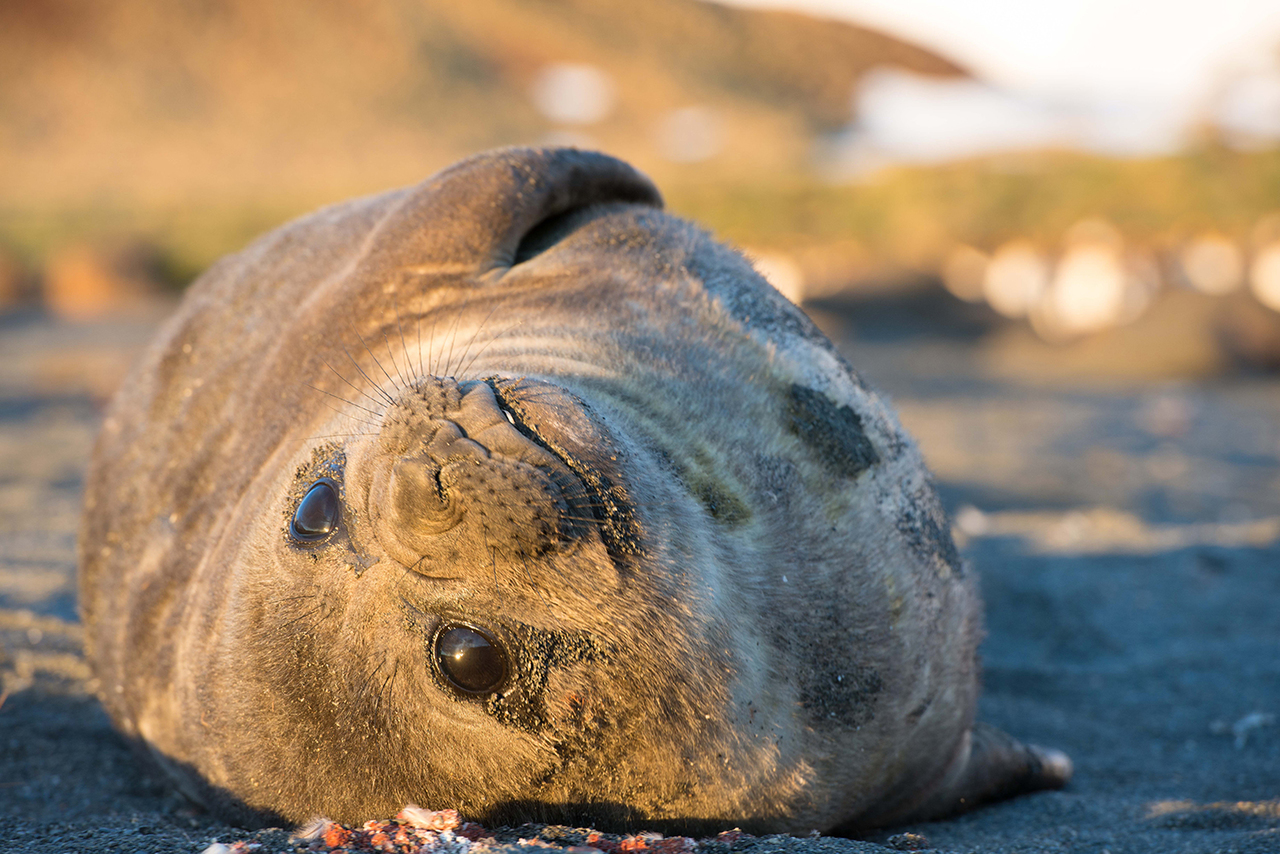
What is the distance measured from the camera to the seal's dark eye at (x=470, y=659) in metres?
1.70

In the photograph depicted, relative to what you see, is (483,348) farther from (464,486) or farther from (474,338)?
(464,486)

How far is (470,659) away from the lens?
1.70 m

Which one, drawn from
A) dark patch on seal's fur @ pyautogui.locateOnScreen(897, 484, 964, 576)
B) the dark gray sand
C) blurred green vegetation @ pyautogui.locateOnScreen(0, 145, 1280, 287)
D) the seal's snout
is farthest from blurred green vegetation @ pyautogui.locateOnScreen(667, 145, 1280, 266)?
the seal's snout

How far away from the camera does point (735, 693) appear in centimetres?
191

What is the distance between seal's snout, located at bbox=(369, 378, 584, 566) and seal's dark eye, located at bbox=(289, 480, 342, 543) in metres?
0.19

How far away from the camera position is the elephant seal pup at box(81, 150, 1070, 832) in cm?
173

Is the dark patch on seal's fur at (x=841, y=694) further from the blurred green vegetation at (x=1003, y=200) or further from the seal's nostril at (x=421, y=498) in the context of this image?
the blurred green vegetation at (x=1003, y=200)

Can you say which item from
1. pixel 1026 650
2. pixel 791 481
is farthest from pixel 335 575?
pixel 1026 650

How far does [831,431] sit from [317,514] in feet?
3.54

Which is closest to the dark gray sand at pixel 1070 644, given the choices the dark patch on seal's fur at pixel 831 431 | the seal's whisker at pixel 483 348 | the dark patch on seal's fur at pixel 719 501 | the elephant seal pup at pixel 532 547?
the elephant seal pup at pixel 532 547

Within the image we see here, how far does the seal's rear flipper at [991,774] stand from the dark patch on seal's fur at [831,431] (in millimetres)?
742

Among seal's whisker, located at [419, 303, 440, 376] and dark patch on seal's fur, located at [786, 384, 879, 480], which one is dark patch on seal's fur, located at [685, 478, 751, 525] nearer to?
dark patch on seal's fur, located at [786, 384, 879, 480]

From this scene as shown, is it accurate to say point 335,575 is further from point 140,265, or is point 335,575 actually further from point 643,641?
point 140,265

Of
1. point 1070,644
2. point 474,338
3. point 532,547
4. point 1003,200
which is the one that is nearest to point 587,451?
point 532,547
